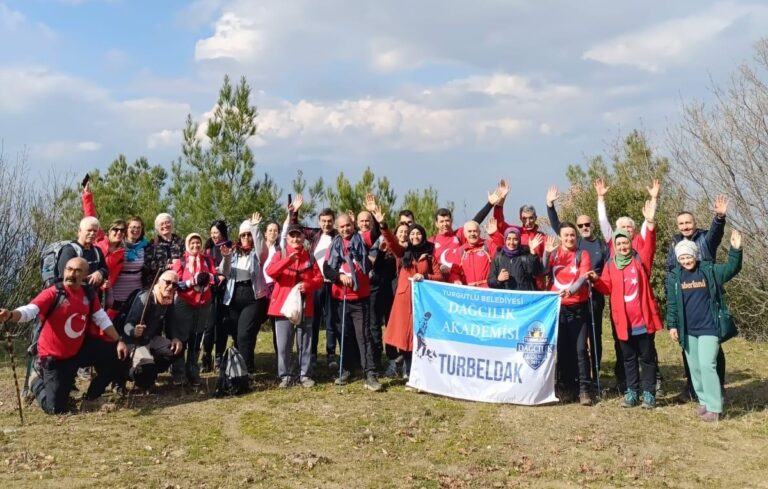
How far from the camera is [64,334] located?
6.95 metres

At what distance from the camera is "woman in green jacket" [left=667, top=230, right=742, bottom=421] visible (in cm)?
690

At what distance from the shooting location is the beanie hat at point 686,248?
6984mm

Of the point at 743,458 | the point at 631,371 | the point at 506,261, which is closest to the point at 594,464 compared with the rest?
the point at 743,458

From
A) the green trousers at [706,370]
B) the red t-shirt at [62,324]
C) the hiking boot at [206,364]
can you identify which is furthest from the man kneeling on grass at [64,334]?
the green trousers at [706,370]

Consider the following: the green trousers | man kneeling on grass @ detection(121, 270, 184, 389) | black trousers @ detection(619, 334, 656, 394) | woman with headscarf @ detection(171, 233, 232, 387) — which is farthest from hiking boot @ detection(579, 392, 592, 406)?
man kneeling on grass @ detection(121, 270, 184, 389)

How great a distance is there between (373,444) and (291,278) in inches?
102

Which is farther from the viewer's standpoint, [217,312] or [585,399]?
[217,312]

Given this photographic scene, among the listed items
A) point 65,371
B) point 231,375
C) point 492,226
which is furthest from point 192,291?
point 492,226

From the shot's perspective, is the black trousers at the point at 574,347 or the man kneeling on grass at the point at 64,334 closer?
the man kneeling on grass at the point at 64,334

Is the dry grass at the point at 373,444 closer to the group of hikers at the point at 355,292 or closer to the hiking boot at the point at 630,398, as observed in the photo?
the hiking boot at the point at 630,398

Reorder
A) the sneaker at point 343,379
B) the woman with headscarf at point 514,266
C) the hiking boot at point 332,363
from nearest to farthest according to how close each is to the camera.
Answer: the woman with headscarf at point 514,266 → the sneaker at point 343,379 → the hiking boot at point 332,363

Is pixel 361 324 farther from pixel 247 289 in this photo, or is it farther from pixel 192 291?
pixel 192 291

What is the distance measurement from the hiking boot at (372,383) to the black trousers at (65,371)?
2913 mm

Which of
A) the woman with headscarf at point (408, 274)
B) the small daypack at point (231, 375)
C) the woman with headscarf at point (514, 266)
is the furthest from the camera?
the woman with headscarf at point (408, 274)
